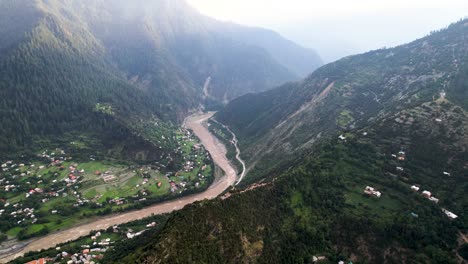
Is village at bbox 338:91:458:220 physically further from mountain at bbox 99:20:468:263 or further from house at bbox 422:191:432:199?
mountain at bbox 99:20:468:263

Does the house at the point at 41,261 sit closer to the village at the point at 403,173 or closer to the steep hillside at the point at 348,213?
the steep hillside at the point at 348,213

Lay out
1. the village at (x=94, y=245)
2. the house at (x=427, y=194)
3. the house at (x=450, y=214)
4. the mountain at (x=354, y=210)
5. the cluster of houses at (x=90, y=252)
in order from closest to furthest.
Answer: the mountain at (x=354, y=210) → the house at (x=450, y=214) → the house at (x=427, y=194) → the cluster of houses at (x=90, y=252) → the village at (x=94, y=245)

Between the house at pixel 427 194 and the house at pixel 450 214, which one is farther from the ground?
the house at pixel 427 194

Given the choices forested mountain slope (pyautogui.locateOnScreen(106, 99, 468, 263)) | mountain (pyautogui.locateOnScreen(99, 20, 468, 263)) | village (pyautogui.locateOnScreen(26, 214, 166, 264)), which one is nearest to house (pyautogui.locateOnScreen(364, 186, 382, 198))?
mountain (pyautogui.locateOnScreen(99, 20, 468, 263))

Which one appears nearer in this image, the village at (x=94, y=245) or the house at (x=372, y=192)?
the house at (x=372, y=192)

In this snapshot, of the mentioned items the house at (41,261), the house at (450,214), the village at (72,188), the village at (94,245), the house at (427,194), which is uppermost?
the village at (72,188)

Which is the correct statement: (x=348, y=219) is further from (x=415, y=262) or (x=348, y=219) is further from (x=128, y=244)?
(x=128, y=244)

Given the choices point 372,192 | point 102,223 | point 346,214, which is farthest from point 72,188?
point 372,192

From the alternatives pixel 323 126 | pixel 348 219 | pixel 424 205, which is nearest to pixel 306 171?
pixel 348 219

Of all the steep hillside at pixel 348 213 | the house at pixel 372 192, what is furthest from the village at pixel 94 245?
the house at pixel 372 192
